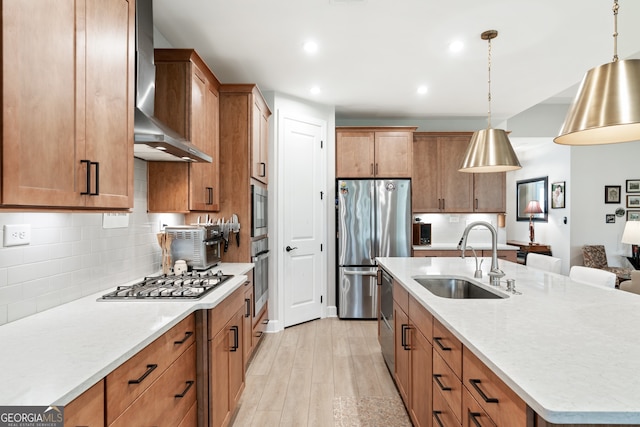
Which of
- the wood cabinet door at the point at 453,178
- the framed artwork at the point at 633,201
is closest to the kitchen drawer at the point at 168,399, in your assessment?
the wood cabinet door at the point at 453,178

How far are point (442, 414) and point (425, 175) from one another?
381 centimetres

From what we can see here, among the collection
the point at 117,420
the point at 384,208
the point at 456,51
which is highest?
the point at 456,51

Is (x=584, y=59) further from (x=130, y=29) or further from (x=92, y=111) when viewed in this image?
(x=92, y=111)

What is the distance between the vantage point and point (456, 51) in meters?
3.01

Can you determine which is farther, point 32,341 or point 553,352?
point 32,341

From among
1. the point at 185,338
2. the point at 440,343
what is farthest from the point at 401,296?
the point at 185,338

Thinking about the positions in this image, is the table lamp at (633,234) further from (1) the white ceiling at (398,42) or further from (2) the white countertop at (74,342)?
(2) the white countertop at (74,342)

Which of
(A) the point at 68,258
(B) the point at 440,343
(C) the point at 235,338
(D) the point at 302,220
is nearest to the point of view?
(B) the point at 440,343

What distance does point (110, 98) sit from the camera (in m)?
1.48

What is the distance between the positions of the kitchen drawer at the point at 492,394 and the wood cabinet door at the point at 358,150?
3451 mm

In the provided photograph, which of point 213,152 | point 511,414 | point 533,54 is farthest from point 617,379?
point 533,54

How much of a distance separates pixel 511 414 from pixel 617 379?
28 cm

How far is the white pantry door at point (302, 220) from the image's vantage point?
13.1 ft

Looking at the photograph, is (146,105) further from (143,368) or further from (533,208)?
(533,208)
